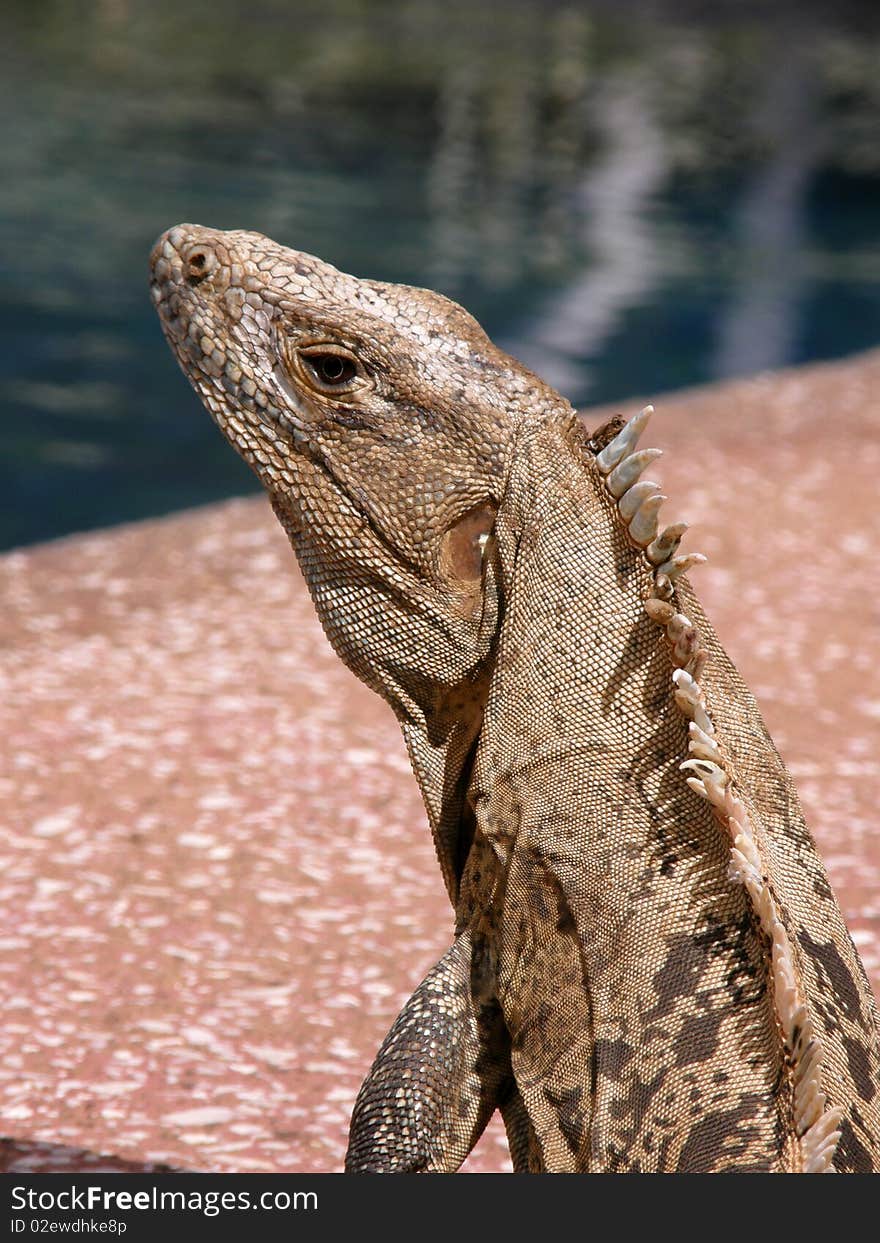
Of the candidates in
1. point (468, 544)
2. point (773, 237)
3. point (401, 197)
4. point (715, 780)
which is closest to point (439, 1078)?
point (715, 780)

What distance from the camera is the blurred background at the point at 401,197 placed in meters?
10.7

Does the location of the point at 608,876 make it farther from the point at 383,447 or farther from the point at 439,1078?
the point at 383,447

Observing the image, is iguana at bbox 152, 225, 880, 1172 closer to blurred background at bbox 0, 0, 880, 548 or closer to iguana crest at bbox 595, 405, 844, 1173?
iguana crest at bbox 595, 405, 844, 1173

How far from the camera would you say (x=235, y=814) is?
4422 mm

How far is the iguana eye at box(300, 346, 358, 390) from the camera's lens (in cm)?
217

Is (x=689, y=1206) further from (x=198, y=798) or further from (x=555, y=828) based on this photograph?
(x=198, y=798)

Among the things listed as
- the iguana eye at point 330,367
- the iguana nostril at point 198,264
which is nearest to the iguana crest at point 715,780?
the iguana eye at point 330,367

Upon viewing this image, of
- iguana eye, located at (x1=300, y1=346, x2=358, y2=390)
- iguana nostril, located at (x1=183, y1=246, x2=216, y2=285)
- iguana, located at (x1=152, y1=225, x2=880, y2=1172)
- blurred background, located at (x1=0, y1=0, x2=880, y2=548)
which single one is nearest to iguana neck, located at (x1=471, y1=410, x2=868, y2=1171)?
iguana, located at (x1=152, y1=225, x2=880, y2=1172)

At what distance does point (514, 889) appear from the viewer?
81.0 inches

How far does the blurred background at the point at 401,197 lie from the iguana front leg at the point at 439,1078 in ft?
22.2

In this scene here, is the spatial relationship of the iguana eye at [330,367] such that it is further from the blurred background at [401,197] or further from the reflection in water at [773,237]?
the reflection in water at [773,237]

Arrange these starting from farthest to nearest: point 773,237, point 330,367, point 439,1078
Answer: point 773,237 → point 330,367 → point 439,1078

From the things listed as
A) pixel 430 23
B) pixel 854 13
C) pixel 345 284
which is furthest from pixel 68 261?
pixel 854 13

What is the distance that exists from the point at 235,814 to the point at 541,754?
253 cm
